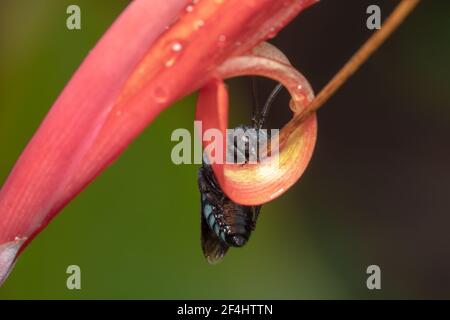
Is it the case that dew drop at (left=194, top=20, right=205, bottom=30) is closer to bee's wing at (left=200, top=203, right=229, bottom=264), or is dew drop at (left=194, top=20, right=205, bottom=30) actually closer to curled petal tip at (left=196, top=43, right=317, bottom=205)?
curled petal tip at (left=196, top=43, right=317, bottom=205)

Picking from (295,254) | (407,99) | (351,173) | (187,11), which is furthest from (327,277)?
(187,11)

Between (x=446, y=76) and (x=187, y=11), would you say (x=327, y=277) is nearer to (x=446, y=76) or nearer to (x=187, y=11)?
(x=446, y=76)

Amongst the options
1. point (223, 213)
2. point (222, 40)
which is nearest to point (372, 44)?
point (222, 40)

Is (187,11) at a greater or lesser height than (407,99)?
lesser

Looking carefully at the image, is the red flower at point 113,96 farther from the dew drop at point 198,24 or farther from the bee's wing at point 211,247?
the bee's wing at point 211,247

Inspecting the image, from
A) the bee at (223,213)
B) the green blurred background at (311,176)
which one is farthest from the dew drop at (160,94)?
the green blurred background at (311,176)

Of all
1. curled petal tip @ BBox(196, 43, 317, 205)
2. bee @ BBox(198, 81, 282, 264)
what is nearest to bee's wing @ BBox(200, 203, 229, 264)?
bee @ BBox(198, 81, 282, 264)

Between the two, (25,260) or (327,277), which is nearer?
(25,260)

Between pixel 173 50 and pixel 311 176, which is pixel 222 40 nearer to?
pixel 173 50
